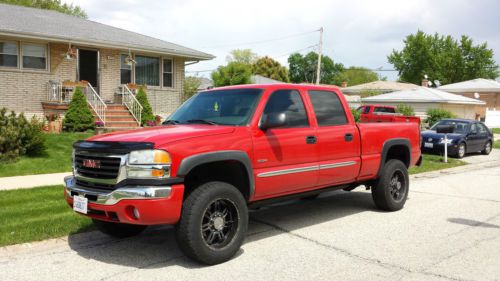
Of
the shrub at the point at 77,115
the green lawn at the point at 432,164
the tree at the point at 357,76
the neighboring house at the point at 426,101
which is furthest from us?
the tree at the point at 357,76

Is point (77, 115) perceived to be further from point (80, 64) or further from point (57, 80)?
point (80, 64)

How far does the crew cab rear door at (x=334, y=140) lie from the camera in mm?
6289

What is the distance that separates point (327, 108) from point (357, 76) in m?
109

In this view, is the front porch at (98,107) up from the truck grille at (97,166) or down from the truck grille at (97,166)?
up

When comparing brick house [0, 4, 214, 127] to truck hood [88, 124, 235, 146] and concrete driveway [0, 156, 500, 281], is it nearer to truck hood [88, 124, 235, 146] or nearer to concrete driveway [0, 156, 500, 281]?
concrete driveway [0, 156, 500, 281]

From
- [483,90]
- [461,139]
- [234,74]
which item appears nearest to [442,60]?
[483,90]

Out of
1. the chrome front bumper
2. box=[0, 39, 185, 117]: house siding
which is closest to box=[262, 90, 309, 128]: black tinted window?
the chrome front bumper

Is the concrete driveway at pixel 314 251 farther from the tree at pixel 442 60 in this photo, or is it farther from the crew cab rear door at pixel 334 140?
the tree at pixel 442 60

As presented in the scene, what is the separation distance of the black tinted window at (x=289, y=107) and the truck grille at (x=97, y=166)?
1923 mm

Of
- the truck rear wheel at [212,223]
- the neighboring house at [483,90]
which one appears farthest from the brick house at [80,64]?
the neighboring house at [483,90]

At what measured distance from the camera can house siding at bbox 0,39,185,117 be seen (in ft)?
54.0

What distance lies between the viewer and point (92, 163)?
4977mm

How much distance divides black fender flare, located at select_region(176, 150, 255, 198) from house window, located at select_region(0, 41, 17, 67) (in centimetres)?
1448

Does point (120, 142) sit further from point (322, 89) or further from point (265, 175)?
point (322, 89)
